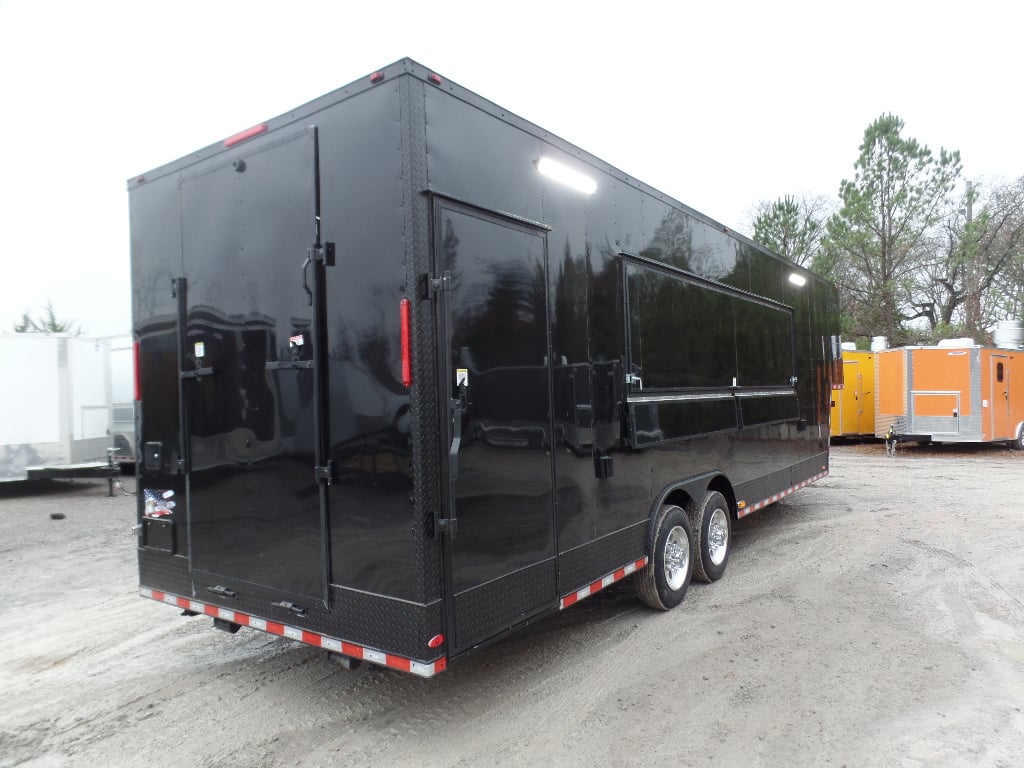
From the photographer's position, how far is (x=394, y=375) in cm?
300

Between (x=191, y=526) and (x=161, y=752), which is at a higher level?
(x=191, y=526)

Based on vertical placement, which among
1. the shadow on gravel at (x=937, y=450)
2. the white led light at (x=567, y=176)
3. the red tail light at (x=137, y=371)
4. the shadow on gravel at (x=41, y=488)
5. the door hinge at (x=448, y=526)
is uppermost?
the white led light at (x=567, y=176)

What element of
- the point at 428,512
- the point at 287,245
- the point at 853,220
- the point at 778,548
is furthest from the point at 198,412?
the point at 853,220

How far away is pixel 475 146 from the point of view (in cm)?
334

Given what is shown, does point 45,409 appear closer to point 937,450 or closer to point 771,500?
point 771,500

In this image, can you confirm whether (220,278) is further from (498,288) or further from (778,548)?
(778,548)

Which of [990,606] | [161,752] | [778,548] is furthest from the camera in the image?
[778,548]

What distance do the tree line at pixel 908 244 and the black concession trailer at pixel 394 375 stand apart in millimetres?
18830

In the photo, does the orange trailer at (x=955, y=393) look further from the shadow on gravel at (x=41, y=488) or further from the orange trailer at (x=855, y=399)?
the shadow on gravel at (x=41, y=488)

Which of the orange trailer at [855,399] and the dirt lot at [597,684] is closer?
the dirt lot at [597,684]

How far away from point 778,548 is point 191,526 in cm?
555

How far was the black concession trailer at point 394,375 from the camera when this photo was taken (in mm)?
3031

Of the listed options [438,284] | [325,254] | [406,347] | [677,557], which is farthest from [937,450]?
[325,254]

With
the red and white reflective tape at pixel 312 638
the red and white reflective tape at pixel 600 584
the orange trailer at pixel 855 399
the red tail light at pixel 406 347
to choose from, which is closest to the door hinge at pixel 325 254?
the red tail light at pixel 406 347
